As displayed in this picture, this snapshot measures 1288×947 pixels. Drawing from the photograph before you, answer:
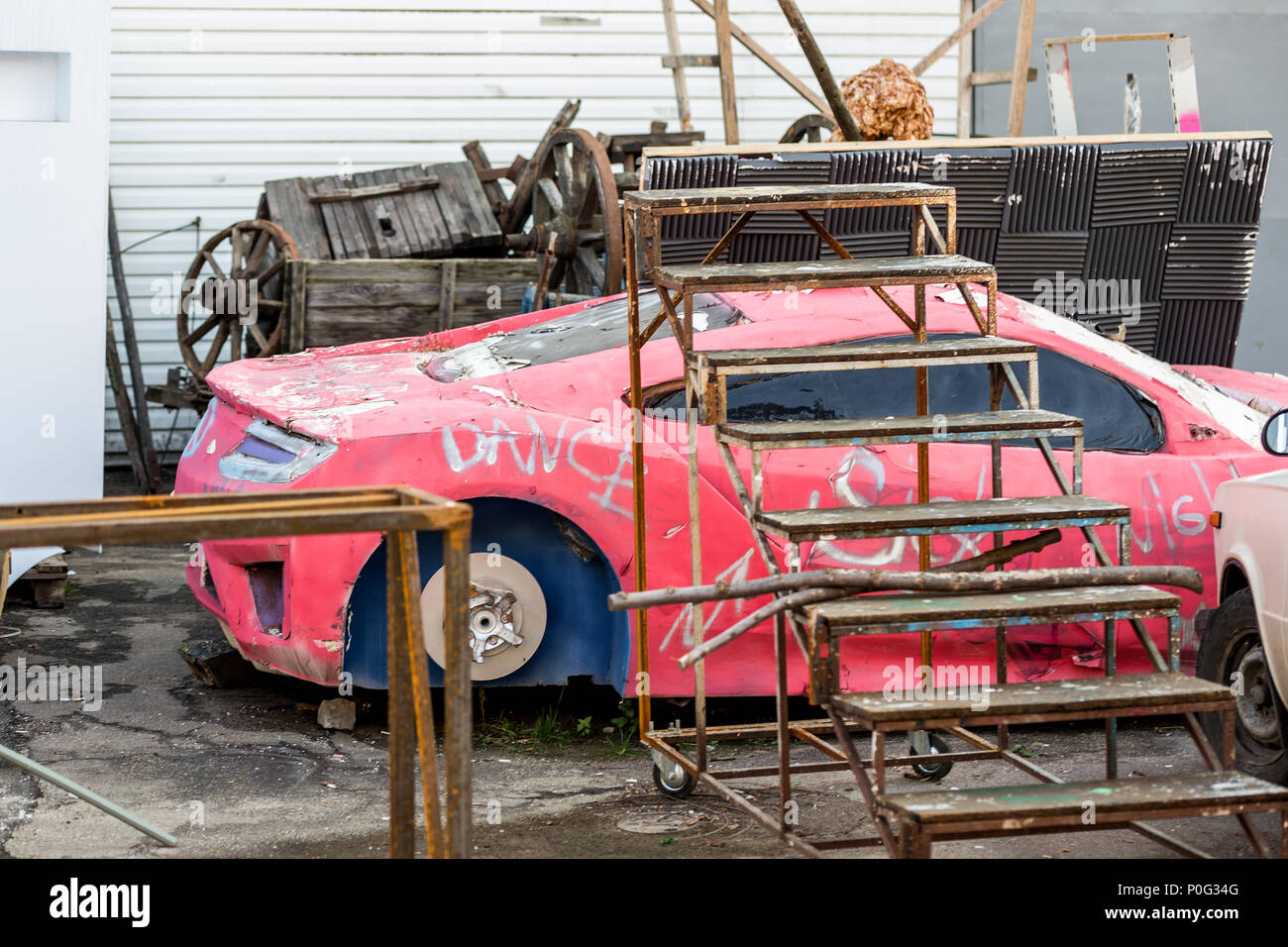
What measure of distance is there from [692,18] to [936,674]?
23.3 ft

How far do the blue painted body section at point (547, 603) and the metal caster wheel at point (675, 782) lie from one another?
1.34ft

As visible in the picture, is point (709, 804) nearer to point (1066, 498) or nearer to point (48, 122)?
point (1066, 498)

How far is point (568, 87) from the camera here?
10.6 meters

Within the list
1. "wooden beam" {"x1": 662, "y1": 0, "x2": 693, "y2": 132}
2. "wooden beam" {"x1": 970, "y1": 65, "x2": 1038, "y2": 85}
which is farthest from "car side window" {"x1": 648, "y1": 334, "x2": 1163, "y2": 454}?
"wooden beam" {"x1": 662, "y1": 0, "x2": 693, "y2": 132}

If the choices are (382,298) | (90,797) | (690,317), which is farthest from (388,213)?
(90,797)

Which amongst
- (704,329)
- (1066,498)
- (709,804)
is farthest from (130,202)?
(1066,498)

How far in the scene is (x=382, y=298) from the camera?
8.37m

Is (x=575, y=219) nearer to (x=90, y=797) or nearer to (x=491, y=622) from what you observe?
(x=491, y=622)

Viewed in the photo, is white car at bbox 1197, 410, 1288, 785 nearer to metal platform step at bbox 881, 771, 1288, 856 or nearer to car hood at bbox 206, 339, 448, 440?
metal platform step at bbox 881, 771, 1288, 856

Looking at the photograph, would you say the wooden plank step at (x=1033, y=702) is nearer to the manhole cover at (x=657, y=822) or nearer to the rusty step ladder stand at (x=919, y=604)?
the rusty step ladder stand at (x=919, y=604)

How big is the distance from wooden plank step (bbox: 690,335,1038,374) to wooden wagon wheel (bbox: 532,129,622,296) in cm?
392

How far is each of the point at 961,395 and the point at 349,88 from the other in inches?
262

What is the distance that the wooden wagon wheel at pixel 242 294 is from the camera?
8781mm

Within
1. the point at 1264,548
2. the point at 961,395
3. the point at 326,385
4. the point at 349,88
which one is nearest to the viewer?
the point at 1264,548
